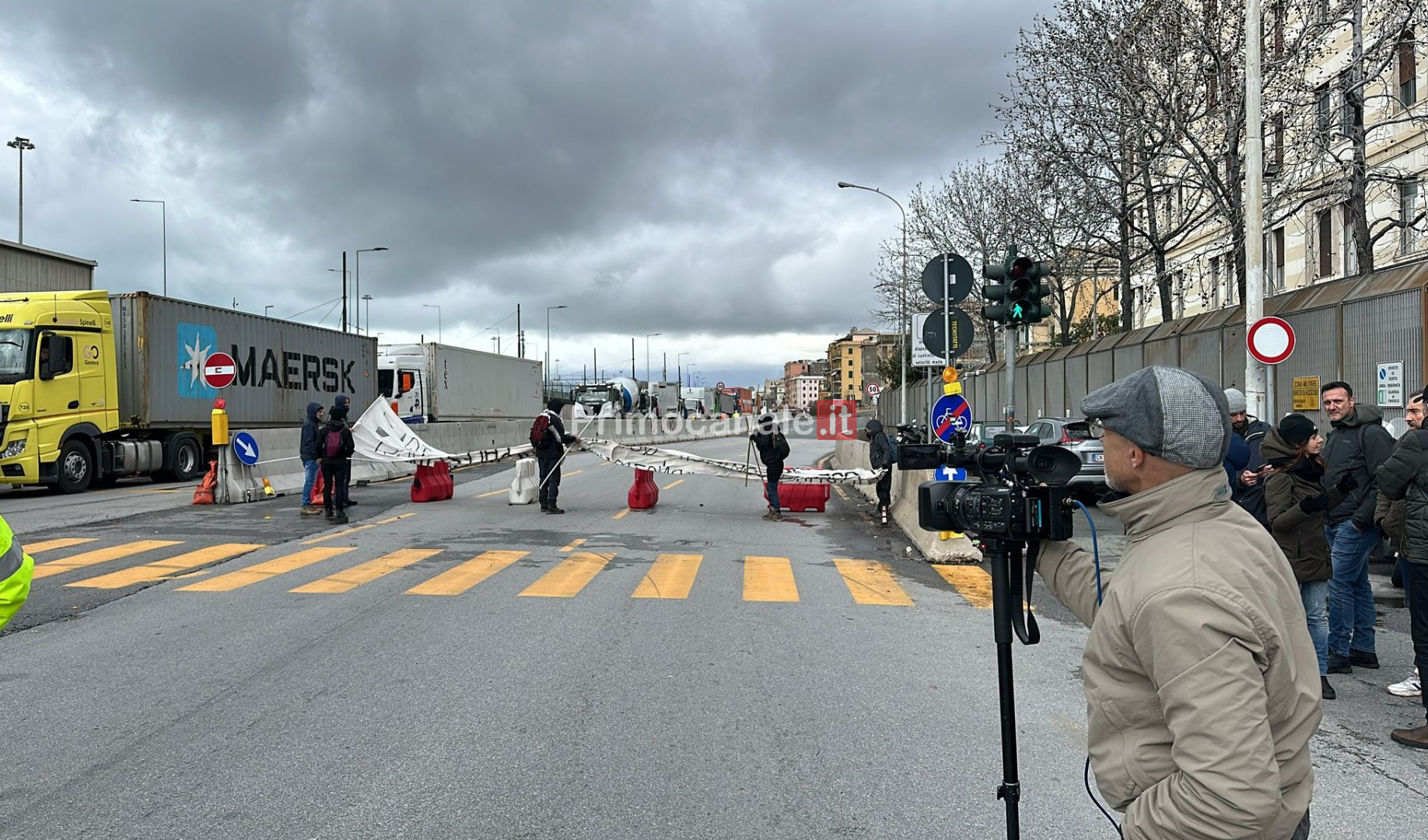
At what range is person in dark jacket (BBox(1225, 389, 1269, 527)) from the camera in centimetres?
640

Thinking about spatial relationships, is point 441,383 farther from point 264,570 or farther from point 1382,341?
point 1382,341

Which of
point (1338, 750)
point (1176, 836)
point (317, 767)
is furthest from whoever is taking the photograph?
point (1338, 750)

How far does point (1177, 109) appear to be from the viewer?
18.6m

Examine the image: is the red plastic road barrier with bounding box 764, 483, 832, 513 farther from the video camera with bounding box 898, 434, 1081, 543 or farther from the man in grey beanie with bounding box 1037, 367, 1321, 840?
the man in grey beanie with bounding box 1037, 367, 1321, 840

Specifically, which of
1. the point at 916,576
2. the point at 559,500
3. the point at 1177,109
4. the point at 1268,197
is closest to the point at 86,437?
the point at 559,500

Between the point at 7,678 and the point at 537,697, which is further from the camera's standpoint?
the point at 7,678

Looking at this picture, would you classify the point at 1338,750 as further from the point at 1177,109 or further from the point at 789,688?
the point at 1177,109

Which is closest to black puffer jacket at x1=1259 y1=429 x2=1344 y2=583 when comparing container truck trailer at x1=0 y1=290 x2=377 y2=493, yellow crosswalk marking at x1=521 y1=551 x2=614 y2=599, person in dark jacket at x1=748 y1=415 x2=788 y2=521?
yellow crosswalk marking at x1=521 y1=551 x2=614 y2=599

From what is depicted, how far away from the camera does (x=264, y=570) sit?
9.98m

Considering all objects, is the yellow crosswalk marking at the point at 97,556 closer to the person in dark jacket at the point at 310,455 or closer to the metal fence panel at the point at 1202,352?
the person in dark jacket at the point at 310,455

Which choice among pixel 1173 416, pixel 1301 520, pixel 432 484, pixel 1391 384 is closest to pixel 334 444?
pixel 432 484

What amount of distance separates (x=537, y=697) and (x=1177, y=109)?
60.8ft

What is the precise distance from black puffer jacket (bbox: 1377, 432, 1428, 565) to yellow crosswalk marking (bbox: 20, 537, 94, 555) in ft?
43.4

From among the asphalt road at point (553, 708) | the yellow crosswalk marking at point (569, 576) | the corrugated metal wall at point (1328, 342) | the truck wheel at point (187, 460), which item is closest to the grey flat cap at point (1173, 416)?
the asphalt road at point (553, 708)
